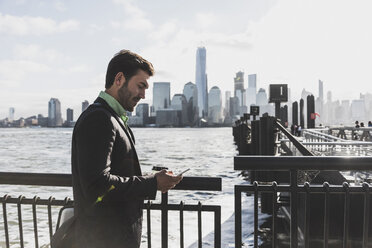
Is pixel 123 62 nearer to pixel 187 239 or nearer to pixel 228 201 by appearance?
pixel 187 239

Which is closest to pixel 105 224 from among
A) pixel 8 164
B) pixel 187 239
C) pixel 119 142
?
pixel 119 142

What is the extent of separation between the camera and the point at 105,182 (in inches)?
78.1

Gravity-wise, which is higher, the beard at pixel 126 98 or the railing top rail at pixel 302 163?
the beard at pixel 126 98

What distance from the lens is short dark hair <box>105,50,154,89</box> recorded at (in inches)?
87.0

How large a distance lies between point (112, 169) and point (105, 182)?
161 millimetres

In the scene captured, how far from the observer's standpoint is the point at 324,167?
8.77 ft

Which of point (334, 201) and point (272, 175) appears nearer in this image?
point (334, 201)

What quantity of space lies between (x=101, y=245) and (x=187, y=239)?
8.32 meters

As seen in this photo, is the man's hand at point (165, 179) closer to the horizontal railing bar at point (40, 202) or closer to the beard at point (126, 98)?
the beard at point (126, 98)

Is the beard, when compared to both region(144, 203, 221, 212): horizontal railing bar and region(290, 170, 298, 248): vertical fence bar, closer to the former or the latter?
region(144, 203, 221, 212): horizontal railing bar

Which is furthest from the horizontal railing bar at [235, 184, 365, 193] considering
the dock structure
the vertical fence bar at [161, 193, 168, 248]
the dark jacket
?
the dark jacket

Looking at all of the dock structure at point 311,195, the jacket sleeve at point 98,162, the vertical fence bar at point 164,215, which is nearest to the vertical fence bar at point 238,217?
the dock structure at point 311,195

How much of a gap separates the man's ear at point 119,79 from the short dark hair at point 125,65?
0.02 meters

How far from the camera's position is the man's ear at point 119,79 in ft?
7.29
